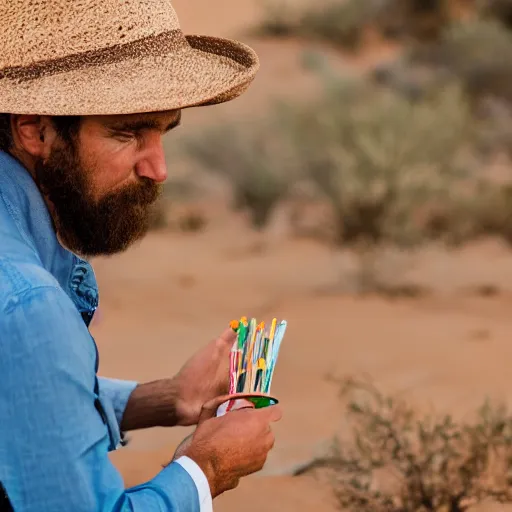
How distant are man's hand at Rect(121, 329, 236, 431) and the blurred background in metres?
1.03

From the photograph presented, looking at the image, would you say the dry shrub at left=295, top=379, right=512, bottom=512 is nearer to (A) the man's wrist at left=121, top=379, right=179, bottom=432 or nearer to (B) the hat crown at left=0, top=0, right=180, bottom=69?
(A) the man's wrist at left=121, top=379, right=179, bottom=432

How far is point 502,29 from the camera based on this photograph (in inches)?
672

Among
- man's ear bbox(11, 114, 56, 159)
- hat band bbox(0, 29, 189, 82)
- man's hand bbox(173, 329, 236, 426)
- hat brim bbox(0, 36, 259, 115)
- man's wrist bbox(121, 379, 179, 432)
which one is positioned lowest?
man's wrist bbox(121, 379, 179, 432)

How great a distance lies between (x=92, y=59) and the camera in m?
2.41

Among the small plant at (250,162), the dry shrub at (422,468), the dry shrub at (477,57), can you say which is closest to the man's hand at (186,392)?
the dry shrub at (422,468)

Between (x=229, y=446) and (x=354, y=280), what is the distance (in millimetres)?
5731

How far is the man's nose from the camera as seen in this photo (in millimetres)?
2426

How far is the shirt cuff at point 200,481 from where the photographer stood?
7.34 feet

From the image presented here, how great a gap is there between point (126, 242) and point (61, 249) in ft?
0.50

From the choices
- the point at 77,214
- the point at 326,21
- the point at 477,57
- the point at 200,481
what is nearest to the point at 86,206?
the point at 77,214

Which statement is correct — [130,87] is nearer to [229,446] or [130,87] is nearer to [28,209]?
[28,209]

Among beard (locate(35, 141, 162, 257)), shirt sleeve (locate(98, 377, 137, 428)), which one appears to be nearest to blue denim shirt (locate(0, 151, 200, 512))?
beard (locate(35, 141, 162, 257))

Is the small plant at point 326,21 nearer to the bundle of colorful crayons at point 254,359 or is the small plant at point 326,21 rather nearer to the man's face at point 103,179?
the bundle of colorful crayons at point 254,359

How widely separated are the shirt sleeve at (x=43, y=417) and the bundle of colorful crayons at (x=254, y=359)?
575 mm
